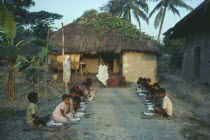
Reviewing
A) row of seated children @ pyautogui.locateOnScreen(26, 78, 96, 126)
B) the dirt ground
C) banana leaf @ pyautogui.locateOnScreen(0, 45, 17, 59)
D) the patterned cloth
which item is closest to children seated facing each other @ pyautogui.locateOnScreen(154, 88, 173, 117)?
the dirt ground

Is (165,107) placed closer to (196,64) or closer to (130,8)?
(196,64)

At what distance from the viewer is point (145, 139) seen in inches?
167

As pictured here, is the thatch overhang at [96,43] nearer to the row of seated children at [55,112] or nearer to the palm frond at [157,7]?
the row of seated children at [55,112]

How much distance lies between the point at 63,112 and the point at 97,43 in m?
9.36

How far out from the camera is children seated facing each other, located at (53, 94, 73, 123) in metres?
5.38

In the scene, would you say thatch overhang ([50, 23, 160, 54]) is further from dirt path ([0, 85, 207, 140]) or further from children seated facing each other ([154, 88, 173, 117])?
children seated facing each other ([154, 88, 173, 117])

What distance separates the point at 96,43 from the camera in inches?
569

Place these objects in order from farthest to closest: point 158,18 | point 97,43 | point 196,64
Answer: point 158,18 → point 97,43 → point 196,64

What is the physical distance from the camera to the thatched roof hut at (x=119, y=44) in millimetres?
14016

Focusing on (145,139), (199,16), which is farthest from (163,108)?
(199,16)

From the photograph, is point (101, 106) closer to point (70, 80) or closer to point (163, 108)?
point (163, 108)

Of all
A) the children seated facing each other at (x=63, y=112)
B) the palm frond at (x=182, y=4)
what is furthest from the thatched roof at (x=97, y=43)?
the palm frond at (x=182, y=4)

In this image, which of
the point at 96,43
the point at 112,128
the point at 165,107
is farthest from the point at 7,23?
the point at 96,43

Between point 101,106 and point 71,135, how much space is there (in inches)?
118
